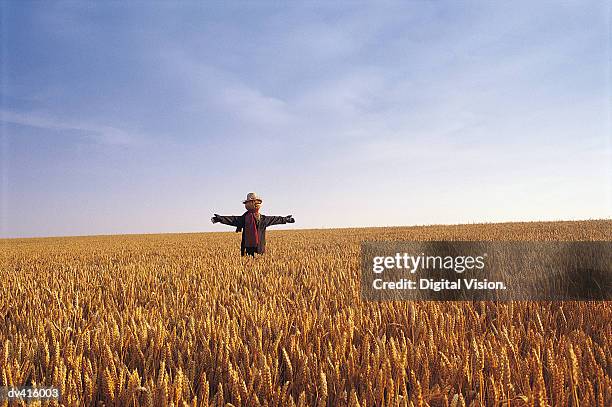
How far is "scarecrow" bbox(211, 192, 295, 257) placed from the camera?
8.26 m

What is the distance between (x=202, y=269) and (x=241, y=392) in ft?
17.0

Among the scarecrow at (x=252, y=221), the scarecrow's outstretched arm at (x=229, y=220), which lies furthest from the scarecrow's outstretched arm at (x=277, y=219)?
the scarecrow's outstretched arm at (x=229, y=220)

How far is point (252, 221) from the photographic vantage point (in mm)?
8328

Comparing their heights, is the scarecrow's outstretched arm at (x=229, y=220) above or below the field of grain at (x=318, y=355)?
above

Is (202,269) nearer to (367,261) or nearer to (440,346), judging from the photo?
(367,261)

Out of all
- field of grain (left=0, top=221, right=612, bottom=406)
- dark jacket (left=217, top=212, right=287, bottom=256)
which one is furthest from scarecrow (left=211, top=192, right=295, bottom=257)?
field of grain (left=0, top=221, right=612, bottom=406)

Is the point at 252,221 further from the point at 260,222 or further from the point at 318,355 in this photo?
the point at 318,355

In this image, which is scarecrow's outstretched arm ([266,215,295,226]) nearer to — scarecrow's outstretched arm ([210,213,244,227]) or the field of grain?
scarecrow's outstretched arm ([210,213,244,227])

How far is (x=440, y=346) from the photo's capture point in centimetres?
239

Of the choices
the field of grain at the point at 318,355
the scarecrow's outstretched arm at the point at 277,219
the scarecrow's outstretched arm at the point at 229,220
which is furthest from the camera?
the scarecrow's outstretched arm at the point at 277,219

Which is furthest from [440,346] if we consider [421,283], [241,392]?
[421,283]

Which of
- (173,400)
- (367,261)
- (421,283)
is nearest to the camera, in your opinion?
(173,400)

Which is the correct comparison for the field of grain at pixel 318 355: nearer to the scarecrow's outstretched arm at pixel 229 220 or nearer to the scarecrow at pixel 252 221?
the scarecrow's outstretched arm at pixel 229 220

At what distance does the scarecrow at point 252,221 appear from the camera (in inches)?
325
